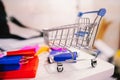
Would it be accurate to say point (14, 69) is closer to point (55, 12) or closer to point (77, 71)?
point (77, 71)

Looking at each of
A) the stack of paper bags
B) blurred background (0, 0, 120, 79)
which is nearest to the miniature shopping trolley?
the stack of paper bags

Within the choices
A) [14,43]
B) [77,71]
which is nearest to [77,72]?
[77,71]

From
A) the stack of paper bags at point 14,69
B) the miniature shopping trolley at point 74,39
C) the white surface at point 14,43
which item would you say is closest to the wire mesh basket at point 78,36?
the miniature shopping trolley at point 74,39

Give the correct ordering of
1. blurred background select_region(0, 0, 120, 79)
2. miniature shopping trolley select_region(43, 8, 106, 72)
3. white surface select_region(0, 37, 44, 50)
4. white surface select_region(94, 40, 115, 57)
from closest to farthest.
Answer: miniature shopping trolley select_region(43, 8, 106, 72)
white surface select_region(0, 37, 44, 50)
blurred background select_region(0, 0, 120, 79)
white surface select_region(94, 40, 115, 57)

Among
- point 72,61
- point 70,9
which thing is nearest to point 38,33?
point 70,9

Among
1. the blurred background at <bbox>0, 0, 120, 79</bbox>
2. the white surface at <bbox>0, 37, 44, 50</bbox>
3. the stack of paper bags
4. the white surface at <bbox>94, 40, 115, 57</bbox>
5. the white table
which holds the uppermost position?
the blurred background at <bbox>0, 0, 120, 79</bbox>

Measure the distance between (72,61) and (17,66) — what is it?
250 millimetres

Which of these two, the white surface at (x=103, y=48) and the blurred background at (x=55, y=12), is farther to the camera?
the white surface at (x=103, y=48)

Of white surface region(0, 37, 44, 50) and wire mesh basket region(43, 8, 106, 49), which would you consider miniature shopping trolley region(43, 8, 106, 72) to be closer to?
wire mesh basket region(43, 8, 106, 49)

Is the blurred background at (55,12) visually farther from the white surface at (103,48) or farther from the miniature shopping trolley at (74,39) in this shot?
the miniature shopping trolley at (74,39)

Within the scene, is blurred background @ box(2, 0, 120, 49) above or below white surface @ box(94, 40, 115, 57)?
above

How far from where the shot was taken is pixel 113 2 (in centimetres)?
204

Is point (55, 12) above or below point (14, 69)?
above

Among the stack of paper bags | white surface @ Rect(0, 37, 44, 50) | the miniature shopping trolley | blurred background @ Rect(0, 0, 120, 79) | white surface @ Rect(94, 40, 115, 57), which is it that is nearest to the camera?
the stack of paper bags
